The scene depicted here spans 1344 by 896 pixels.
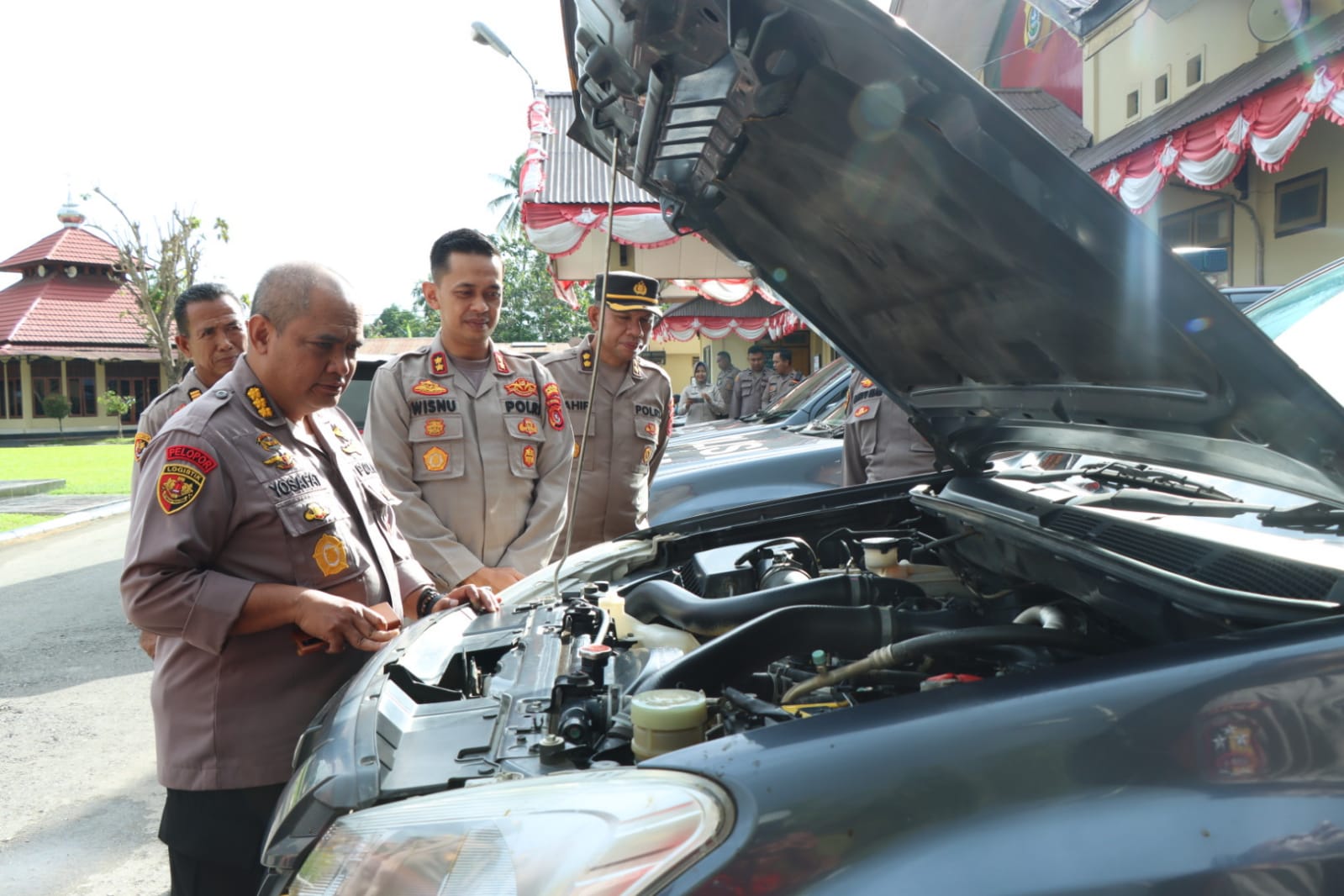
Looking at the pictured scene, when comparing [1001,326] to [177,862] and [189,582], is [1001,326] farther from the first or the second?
[177,862]

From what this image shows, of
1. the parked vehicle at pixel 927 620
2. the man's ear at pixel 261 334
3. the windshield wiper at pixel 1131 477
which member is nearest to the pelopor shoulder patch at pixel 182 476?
the man's ear at pixel 261 334

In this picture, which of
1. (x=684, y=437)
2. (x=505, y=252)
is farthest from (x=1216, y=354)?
(x=505, y=252)

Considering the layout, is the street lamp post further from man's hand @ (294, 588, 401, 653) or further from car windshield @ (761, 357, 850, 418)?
car windshield @ (761, 357, 850, 418)

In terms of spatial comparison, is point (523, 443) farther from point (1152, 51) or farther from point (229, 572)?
point (1152, 51)

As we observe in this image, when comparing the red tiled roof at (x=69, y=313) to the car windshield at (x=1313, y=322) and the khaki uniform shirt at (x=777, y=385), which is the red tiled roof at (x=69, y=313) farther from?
the car windshield at (x=1313, y=322)

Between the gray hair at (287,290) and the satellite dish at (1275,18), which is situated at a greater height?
the satellite dish at (1275,18)

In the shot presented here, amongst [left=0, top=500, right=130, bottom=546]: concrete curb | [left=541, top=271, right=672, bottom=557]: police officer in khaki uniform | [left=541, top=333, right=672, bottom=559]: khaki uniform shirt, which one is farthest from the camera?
[left=0, top=500, right=130, bottom=546]: concrete curb

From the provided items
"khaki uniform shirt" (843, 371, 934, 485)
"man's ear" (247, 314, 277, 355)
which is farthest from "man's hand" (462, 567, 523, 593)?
"khaki uniform shirt" (843, 371, 934, 485)

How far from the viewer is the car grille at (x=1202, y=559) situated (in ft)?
4.15

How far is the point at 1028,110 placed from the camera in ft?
40.2

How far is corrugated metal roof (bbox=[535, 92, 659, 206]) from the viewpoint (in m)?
8.26

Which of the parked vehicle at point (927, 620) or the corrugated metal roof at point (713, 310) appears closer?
the parked vehicle at point (927, 620)

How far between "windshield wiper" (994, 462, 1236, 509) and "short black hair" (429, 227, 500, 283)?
6.13ft

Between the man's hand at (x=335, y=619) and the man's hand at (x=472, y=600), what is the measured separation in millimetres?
359
